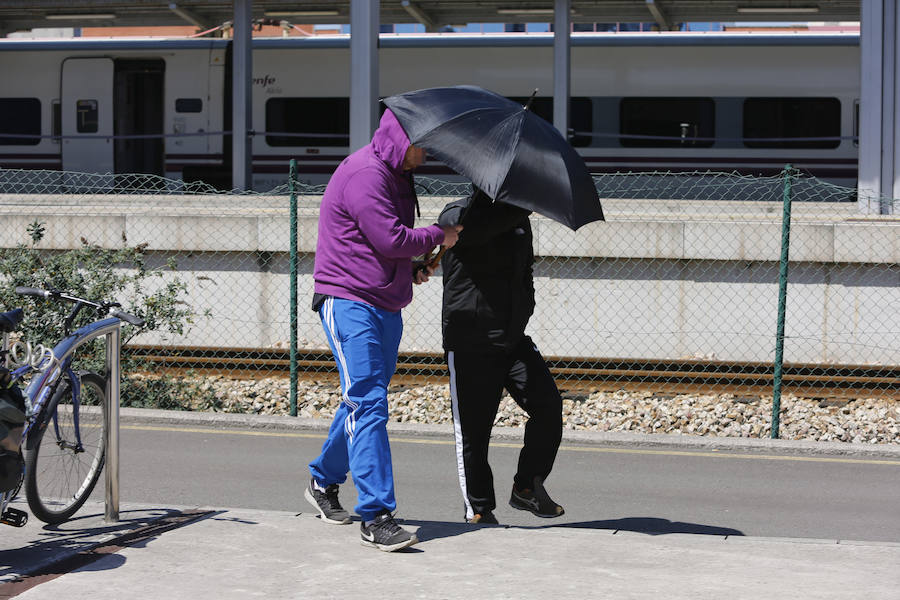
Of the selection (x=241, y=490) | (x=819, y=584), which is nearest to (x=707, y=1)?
(x=241, y=490)

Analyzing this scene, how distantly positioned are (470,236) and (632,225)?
215 inches

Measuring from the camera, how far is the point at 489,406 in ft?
18.3

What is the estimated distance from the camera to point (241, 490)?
690cm

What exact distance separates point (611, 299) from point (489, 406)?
543 centimetres

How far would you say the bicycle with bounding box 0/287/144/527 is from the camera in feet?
15.8

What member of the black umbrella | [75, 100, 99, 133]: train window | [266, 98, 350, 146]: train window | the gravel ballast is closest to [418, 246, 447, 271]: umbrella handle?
the black umbrella

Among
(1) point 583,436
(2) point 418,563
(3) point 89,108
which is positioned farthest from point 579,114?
(2) point 418,563

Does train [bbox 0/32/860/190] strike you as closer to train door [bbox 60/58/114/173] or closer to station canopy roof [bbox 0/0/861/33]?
train door [bbox 60/58/114/173]

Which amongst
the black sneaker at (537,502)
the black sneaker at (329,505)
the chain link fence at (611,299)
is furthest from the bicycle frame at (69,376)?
the chain link fence at (611,299)

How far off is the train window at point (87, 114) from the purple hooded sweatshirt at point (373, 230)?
17.1 m

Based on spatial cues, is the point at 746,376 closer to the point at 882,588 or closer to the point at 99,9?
the point at 882,588

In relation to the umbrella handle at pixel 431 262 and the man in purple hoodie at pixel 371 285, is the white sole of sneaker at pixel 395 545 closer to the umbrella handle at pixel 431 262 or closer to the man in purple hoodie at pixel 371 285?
the man in purple hoodie at pixel 371 285

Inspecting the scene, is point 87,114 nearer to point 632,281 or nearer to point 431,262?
point 632,281

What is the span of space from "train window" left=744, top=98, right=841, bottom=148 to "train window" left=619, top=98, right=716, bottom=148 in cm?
65
